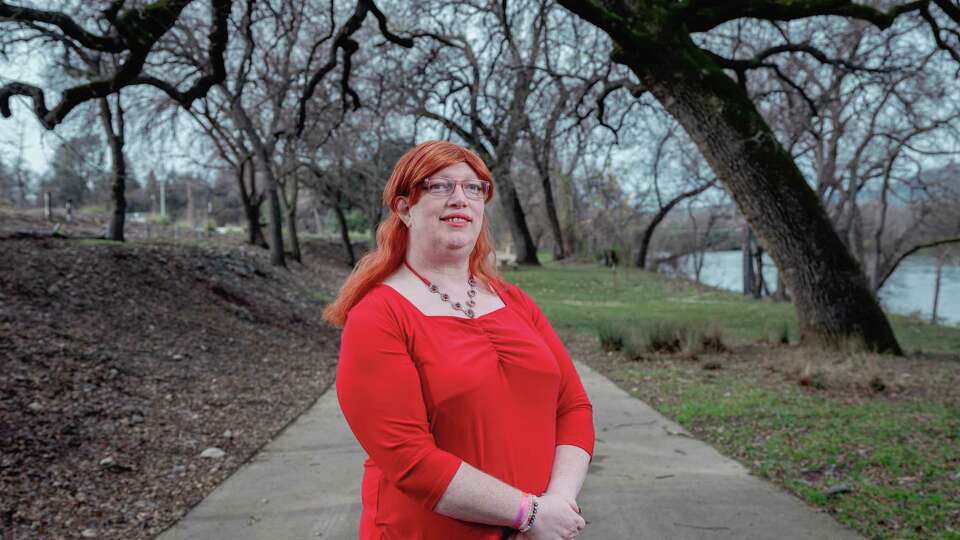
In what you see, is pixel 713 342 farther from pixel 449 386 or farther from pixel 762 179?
pixel 449 386

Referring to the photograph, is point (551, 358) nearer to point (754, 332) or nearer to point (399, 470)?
point (399, 470)

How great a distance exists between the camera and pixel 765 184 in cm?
873

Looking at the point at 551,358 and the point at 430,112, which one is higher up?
the point at 430,112

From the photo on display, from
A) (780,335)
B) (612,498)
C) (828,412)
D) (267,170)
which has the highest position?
(267,170)

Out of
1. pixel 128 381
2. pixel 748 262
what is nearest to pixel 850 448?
pixel 128 381

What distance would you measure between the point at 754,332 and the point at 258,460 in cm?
954

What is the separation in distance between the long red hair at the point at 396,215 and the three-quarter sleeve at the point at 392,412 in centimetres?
26

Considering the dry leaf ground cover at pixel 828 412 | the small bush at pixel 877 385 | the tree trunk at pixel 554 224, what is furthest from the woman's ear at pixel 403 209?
the tree trunk at pixel 554 224

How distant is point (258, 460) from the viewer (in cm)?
530

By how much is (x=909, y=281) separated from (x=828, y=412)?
4124 centimetres

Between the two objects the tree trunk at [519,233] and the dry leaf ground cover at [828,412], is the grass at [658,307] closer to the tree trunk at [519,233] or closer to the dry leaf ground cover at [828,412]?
the dry leaf ground cover at [828,412]

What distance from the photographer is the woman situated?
5.73 feet

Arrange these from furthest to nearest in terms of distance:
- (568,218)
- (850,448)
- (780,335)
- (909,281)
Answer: (909,281), (568,218), (780,335), (850,448)

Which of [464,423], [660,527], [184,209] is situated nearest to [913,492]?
[660,527]
